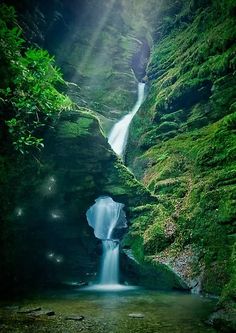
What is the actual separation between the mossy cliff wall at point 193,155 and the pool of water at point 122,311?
1.14 m

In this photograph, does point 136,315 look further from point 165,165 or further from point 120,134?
point 120,134

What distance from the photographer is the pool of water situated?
7.66 metres

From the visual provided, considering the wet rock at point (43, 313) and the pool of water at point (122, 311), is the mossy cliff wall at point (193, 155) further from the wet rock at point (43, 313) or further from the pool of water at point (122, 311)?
the wet rock at point (43, 313)

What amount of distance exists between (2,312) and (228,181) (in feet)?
32.0

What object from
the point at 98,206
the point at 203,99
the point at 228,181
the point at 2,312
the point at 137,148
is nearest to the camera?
the point at 2,312

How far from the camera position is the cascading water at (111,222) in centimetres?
1566

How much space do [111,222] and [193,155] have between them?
5841 mm

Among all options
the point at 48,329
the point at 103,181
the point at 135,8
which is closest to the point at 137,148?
the point at 103,181

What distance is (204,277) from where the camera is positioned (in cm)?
1252

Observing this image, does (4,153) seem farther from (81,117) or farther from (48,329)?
(48,329)

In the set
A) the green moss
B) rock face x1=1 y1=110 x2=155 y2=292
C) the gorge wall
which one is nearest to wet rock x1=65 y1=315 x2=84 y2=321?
the gorge wall

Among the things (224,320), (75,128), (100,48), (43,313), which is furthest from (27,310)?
(100,48)

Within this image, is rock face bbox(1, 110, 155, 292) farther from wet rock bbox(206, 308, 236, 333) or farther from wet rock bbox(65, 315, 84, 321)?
wet rock bbox(206, 308, 236, 333)

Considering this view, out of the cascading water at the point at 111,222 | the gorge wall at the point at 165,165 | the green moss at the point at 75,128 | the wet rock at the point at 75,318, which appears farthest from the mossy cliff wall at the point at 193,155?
the green moss at the point at 75,128
